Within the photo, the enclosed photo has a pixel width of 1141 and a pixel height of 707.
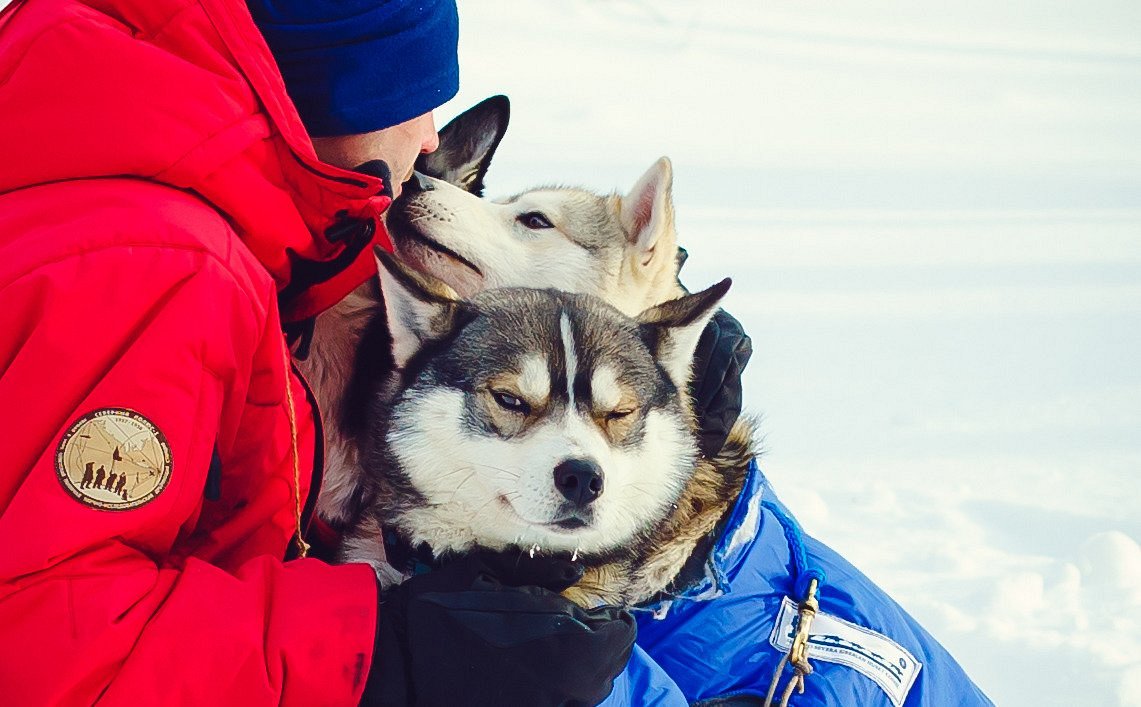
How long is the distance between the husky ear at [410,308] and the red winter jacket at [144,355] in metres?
0.17

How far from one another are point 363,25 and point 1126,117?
5.42 m

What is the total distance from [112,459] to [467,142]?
38.4 inches

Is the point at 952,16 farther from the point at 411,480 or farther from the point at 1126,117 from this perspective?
the point at 411,480

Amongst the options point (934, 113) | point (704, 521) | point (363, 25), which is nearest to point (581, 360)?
point (704, 521)

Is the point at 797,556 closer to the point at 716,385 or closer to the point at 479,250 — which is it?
the point at 716,385

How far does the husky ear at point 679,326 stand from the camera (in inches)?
52.0

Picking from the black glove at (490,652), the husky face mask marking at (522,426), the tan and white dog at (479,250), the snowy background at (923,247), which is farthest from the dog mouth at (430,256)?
the snowy background at (923,247)

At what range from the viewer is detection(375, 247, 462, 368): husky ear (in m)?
1.24

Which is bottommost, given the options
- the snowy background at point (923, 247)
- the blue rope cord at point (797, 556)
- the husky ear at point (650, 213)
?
the blue rope cord at point (797, 556)

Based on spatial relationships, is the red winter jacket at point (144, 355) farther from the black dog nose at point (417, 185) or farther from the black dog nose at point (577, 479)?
the black dog nose at point (417, 185)

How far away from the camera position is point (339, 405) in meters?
1.38

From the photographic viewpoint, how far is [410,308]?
127 cm

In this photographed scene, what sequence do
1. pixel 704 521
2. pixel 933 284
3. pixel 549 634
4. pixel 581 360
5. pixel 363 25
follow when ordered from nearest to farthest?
pixel 549 634 < pixel 363 25 < pixel 581 360 < pixel 704 521 < pixel 933 284

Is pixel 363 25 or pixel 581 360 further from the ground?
pixel 363 25
